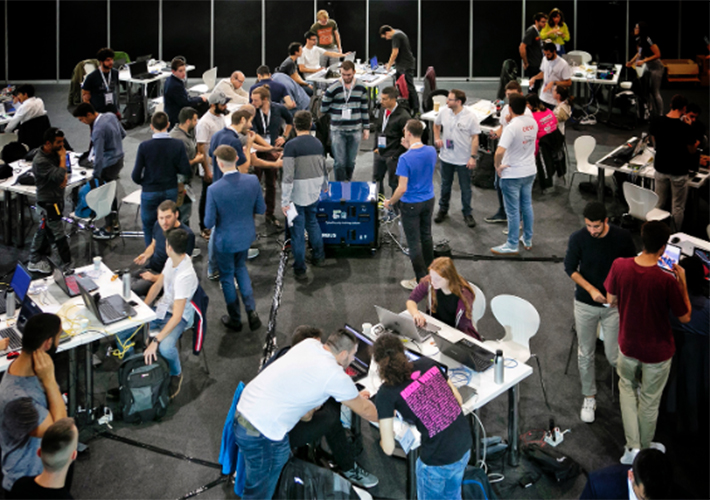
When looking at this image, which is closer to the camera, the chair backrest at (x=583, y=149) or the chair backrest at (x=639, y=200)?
the chair backrest at (x=639, y=200)

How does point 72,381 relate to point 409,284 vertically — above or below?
below

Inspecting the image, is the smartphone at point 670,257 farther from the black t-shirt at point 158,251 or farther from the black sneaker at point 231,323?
the black t-shirt at point 158,251

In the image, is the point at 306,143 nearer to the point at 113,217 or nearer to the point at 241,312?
the point at 241,312

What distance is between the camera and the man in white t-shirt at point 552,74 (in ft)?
33.9

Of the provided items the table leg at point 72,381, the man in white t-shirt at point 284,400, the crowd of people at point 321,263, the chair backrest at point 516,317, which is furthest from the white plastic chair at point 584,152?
the table leg at point 72,381

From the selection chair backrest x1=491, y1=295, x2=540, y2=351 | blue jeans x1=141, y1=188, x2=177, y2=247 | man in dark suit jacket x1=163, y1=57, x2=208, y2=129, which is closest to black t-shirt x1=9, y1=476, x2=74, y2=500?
chair backrest x1=491, y1=295, x2=540, y2=351

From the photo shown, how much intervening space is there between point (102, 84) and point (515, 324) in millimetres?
7124

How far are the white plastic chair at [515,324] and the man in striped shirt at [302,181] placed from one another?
2.28 metres

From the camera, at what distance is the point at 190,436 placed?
5.07 m

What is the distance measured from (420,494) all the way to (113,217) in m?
5.31

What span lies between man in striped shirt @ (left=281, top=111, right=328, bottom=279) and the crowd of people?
0.5 inches

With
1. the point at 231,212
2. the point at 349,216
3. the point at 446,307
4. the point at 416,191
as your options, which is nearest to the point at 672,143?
the point at 416,191

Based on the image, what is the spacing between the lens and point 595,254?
16.3ft

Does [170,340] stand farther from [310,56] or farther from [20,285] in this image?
[310,56]
